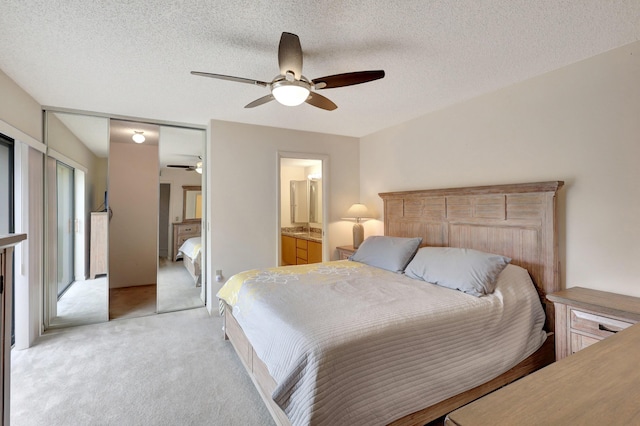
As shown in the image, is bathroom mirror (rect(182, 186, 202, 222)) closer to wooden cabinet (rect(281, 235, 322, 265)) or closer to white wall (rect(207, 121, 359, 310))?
white wall (rect(207, 121, 359, 310))

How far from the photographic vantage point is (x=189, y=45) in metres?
2.02

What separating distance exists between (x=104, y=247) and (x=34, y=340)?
3.81 feet

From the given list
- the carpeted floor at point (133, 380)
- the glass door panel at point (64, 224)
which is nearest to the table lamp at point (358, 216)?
the carpeted floor at point (133, 380)

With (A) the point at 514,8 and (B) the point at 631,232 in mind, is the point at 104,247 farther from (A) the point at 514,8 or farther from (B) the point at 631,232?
(B) the point at 631,232

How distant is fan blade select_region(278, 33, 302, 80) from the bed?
2.91m

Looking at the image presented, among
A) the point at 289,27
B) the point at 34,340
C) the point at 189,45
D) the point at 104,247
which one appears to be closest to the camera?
the point at 289,27

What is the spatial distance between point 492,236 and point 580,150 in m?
0.93

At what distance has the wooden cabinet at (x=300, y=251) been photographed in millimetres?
4914

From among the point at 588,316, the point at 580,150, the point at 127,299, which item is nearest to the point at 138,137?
the point at 127,299

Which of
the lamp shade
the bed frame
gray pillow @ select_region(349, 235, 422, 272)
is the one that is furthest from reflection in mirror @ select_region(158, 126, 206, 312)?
gray pillow @ select_region(349, 235, 422, 272)

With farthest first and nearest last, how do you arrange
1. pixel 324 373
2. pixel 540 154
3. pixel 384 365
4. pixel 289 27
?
1. pixel 540 154
2. pixel 289 27
3. pixel 384 365
4. pixel 324 373

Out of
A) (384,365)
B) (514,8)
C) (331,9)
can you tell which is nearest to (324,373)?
(384,365)

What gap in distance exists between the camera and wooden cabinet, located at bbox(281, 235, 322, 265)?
4.91 meters

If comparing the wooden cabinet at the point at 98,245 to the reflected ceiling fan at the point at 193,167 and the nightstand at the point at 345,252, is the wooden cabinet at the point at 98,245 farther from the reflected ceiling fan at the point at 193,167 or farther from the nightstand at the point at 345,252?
the nightstand at the point at 345,252
